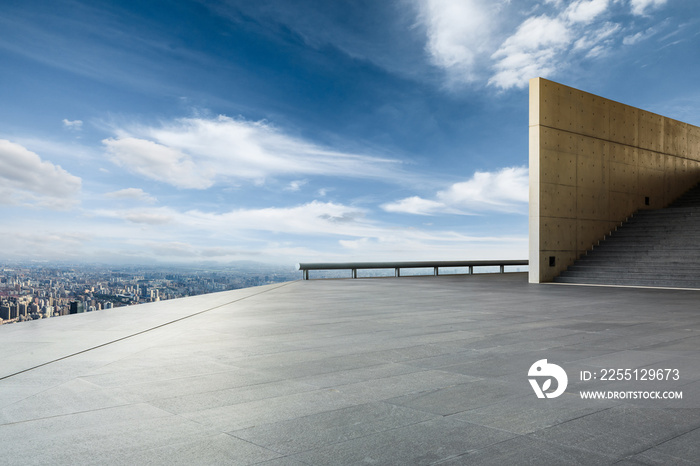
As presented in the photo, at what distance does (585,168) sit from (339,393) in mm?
22375

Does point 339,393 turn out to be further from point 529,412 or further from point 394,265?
point 394,265

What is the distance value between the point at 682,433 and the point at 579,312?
25.0 ft

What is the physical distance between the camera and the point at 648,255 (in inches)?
855

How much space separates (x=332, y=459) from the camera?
9.80 feet

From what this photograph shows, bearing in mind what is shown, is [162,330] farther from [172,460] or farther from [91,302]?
[172,460]

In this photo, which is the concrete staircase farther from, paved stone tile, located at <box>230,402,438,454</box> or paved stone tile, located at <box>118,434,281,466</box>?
paved stone tile, located at <box>118,434,281,466</box>

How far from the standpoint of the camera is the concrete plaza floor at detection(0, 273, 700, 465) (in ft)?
10.3

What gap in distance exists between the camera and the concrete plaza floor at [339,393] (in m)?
3.15

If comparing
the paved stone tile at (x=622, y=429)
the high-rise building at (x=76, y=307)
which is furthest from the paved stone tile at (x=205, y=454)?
the high-rise building at (x=76, y=307)

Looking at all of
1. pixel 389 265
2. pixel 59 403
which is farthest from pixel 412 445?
pixel 389 265

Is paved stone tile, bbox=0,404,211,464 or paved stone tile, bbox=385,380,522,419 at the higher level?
paved stone tile, bbox=385,380,522,419

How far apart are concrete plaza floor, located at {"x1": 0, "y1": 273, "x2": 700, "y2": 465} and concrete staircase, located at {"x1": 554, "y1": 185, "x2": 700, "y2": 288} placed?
12.1 metres

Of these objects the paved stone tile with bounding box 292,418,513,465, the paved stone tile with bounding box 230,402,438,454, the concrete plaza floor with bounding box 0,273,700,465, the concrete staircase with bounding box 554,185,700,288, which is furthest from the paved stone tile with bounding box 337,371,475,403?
the concrete staircase with bounding box 554,185,700,288

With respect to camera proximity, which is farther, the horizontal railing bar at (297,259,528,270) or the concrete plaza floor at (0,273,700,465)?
the horizontal railing bar at (297,259,528,270)
